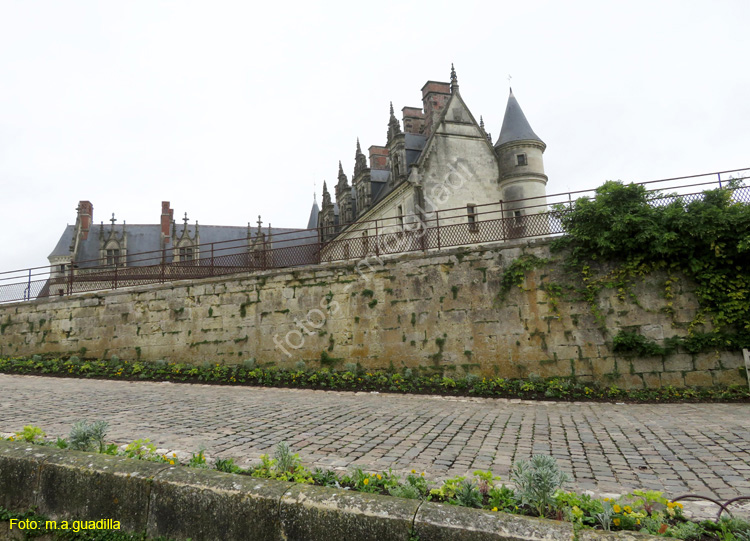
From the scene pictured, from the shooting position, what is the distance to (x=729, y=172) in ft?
31.1

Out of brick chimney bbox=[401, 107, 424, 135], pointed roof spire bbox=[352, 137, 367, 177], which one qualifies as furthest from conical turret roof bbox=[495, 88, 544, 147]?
pointed roof spire bbox=[352, 137, 367, 177]

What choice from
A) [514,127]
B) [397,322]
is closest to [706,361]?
[397,322]

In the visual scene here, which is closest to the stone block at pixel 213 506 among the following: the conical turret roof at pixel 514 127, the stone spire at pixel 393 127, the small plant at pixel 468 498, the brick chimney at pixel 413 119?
the small plant at pixel 468 498

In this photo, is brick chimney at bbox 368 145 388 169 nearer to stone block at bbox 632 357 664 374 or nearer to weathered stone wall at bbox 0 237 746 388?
weathered stone wall at bbox 0 237 746 388

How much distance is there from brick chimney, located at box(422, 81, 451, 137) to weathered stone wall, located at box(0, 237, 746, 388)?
16.9 meters

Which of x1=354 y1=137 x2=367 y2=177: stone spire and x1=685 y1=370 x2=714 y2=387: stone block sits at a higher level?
x1=354 y1=137 x2=367 y2=177: stone spire

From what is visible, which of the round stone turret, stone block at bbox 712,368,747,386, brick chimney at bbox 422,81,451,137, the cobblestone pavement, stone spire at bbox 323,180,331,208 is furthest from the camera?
stone spire at bbox 323,180,331,208

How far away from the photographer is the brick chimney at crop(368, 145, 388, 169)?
33938 millimetres

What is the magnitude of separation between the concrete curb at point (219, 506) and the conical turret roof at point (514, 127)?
23643mm

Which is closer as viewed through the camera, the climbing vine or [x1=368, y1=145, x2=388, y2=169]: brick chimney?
the climbing vine

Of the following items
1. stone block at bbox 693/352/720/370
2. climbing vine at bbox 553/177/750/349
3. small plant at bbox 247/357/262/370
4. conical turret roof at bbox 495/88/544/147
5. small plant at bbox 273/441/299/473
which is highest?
conical turret roof at bbox 495/88/544/147

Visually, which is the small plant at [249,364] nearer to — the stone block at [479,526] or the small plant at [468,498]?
the small plant at [468,498]

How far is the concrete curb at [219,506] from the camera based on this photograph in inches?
92.4

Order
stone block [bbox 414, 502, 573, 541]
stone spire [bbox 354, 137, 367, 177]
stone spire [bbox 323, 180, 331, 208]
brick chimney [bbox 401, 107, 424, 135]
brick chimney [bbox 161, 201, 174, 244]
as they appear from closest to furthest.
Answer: stone block [bbox 414, 502, 573, 541]
brick chimney [bbox 401, 107, 424, 135]
stone spire [bbox 354, 137, 367, 177]
stone spire [bbox 323, 180, 331, 208]
brick chimney [bbox 161, 201, 174, 244]
